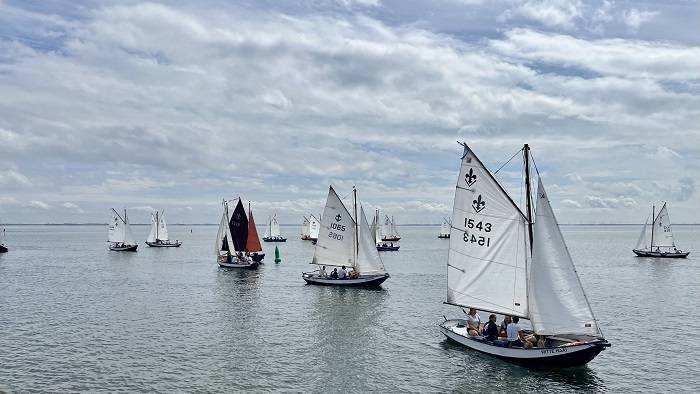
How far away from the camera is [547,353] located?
3725 centimetres

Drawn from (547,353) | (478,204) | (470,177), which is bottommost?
(547,353)

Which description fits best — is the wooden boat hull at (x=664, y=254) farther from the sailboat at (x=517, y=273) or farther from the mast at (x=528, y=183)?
the mast at (x=528, y=183)

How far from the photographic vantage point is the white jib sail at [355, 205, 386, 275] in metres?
75.8

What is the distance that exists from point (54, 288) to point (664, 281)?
91.3 metres

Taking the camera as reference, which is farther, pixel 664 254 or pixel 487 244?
pixel 664 254

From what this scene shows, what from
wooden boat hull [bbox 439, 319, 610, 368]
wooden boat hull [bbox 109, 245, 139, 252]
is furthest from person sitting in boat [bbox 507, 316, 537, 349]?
wooden boat hull [bbox 109, 245, 139, 252]

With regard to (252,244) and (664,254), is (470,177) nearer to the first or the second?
(252,244)

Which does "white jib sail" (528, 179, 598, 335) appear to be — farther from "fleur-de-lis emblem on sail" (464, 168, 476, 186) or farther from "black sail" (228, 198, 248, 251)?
"black sail" (228, 198, 248, 251)

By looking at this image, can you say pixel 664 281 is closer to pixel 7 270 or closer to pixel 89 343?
pixel 89 343

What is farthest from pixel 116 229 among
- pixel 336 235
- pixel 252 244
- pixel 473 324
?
pixel 473 324

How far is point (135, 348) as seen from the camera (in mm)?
45562

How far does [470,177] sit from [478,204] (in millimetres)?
2008

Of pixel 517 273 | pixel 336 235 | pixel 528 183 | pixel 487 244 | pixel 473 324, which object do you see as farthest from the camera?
pixel 336 235

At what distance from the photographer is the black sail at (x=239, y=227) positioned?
103 metres
